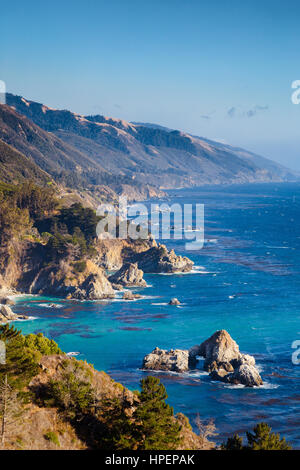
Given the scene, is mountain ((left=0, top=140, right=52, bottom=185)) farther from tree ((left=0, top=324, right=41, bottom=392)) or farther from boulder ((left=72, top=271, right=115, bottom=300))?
tree ((left=0, top=324, right=41, bottom=392))

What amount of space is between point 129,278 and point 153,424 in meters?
72.4

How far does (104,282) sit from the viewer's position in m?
96.7

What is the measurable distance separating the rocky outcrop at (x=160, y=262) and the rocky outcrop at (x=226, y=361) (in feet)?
172

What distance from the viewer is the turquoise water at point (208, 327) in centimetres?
5259

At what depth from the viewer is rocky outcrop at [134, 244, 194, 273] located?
116062mm

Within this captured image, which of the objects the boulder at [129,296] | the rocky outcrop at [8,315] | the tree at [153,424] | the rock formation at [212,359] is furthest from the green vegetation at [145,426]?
the boulder at [129,296]

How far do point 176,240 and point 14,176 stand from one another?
49521 millimetres

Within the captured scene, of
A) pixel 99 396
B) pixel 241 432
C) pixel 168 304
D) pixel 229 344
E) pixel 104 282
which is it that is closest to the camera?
pixel 99 396

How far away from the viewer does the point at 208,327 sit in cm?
7688

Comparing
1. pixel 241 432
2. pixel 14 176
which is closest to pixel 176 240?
pixel 14 176

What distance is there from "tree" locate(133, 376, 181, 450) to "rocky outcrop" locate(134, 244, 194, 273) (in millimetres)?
82035

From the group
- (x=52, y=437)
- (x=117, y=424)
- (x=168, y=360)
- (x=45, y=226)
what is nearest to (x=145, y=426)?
(x=117, y=424)

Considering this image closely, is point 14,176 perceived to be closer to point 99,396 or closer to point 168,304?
point 168,304
